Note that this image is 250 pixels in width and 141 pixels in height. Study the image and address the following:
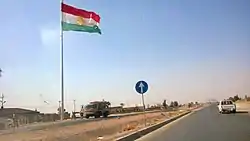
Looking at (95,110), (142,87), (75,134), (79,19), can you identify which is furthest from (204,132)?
(95,110)

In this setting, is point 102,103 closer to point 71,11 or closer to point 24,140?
point 71,11

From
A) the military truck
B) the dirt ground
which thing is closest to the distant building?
the military truck

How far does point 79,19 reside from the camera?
38.1 meters

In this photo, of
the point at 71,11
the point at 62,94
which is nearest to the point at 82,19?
the point at 71,11

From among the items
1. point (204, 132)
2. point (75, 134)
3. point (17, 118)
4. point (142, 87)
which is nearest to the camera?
point (75, 134)

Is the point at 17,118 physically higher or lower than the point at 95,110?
lower

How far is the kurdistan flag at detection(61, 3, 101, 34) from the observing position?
37875 millimetres

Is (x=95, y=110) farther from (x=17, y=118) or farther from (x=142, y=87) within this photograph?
(x=142, y=87)

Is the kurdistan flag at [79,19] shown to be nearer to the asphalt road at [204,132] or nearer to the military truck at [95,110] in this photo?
the asphalt road at [204,132]

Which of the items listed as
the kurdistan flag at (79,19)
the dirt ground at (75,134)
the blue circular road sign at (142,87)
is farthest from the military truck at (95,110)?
the blue circular road sign at (142,87)

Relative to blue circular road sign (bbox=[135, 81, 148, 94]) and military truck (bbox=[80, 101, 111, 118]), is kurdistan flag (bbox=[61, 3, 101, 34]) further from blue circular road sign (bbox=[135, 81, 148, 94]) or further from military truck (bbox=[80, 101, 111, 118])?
military truck (bbox=[80, 101, 111, 118])

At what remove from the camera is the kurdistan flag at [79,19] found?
3788 cm

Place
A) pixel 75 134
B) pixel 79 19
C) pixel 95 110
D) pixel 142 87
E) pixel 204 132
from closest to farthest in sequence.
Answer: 1. pixel 75 134
2. pixel 204 132
3. pixel 142 87
4. pixel 79 19
5. pixel 95 110

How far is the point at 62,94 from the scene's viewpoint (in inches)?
1586
